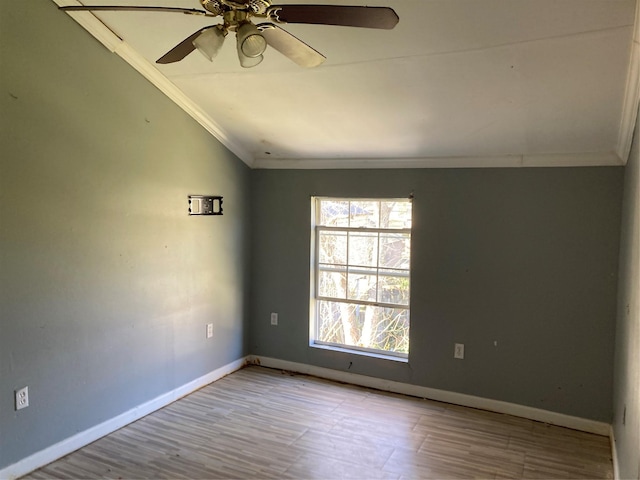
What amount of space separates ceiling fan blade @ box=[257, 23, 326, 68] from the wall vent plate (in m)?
1.93

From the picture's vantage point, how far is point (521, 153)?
3.25 m

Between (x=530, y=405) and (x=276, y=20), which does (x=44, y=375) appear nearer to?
(x=276, y=20)

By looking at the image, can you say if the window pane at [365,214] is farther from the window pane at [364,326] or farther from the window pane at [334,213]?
the window pane at [364,326]

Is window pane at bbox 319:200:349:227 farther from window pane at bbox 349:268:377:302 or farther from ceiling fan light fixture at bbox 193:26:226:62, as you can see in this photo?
ceiling fan light fixture at bbox 193:26:226:62

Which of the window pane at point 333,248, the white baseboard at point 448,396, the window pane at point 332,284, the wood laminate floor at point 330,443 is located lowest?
the wood laminate floor at point 330,443

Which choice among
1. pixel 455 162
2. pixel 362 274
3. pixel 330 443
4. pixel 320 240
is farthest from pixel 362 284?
pixel 330 443

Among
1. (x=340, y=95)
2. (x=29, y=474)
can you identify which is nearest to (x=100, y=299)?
(x=29, y=474)

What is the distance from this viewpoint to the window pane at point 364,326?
3859 millimetres

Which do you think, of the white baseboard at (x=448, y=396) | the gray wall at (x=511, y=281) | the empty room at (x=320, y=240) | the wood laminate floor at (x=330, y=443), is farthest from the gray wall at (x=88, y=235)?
the gray wall at (x=511, y=281)

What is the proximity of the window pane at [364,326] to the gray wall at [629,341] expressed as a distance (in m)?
1.49

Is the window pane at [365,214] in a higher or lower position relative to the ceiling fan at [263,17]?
lower

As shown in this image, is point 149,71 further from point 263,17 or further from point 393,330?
point 393,330

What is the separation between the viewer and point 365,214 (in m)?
3.96

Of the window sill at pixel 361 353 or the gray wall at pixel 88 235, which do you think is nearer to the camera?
the gray wall at pixel 88 235
